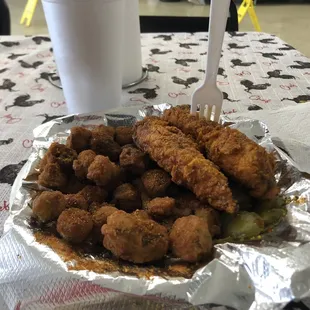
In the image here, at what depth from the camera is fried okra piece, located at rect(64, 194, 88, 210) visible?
0.62 m

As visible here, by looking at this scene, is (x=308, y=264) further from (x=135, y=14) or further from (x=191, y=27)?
(x=191, y=27)

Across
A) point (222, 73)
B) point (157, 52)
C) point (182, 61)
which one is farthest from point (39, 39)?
point (222, 73)

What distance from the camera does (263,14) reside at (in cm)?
428

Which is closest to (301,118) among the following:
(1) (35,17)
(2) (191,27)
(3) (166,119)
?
(3) (166,119)

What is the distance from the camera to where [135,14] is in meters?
1.14

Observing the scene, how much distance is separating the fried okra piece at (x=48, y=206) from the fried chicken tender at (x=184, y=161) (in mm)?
170

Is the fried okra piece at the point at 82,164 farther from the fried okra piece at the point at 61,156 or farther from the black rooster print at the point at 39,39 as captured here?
the black rooster print at the point at 39,39

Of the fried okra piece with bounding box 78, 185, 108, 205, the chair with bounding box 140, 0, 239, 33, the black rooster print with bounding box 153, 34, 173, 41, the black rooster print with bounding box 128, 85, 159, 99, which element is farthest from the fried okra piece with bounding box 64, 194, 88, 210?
the chair with bounding box 140, 0, 239, 33

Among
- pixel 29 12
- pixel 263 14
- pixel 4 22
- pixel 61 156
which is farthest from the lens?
pixel 263 14

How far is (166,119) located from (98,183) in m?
0.21

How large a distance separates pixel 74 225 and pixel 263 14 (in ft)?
13.8

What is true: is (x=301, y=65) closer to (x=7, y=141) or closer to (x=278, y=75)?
(x=278, y=75)

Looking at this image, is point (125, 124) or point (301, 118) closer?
point (125, 124)

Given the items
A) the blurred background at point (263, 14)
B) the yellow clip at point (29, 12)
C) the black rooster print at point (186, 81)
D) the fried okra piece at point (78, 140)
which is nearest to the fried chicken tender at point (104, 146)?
the fried okra piece at point (78, 140)
